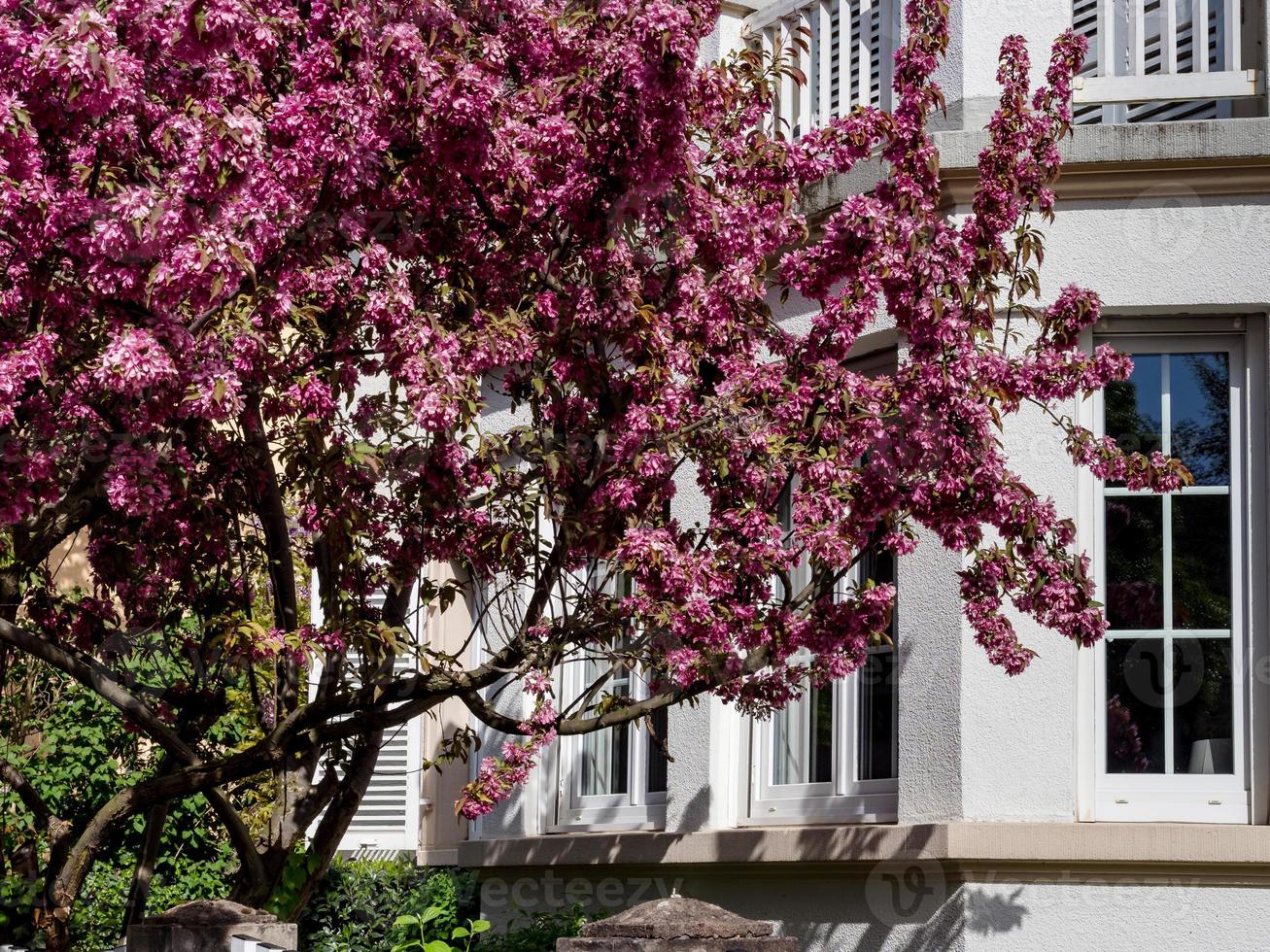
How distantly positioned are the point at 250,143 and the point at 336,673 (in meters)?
2.45

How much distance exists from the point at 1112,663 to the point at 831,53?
389 centimetres

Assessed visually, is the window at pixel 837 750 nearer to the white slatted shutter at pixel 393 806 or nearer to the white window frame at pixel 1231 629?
the white window frame at pixel 1231 629

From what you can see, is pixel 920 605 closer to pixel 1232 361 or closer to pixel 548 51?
pixel 1232 361

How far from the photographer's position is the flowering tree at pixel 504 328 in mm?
5641

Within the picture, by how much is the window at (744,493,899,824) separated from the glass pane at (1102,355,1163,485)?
1.36 meters

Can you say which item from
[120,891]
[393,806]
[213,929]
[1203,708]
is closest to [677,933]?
[213,929]

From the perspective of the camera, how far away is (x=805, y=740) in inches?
355

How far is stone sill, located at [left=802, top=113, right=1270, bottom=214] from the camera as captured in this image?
793cm

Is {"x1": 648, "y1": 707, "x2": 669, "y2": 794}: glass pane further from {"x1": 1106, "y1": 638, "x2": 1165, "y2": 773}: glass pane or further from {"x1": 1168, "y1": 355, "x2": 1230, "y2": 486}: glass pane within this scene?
{"x1": 1168, "y1": 355, "x2": 1230, "y2": 486}: glass pane

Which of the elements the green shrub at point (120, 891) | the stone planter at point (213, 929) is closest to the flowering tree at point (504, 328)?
the stone planter at point (213, 929)

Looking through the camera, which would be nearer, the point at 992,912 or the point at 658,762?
the point at 992,912

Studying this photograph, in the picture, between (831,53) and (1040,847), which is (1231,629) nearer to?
(1040,847)

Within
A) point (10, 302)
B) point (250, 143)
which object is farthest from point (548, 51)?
point (10, 302)

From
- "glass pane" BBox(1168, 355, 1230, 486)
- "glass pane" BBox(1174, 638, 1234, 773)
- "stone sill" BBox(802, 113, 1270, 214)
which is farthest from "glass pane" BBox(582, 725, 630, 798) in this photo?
"stone sill" BBox(802, 113, 1270, 214)
